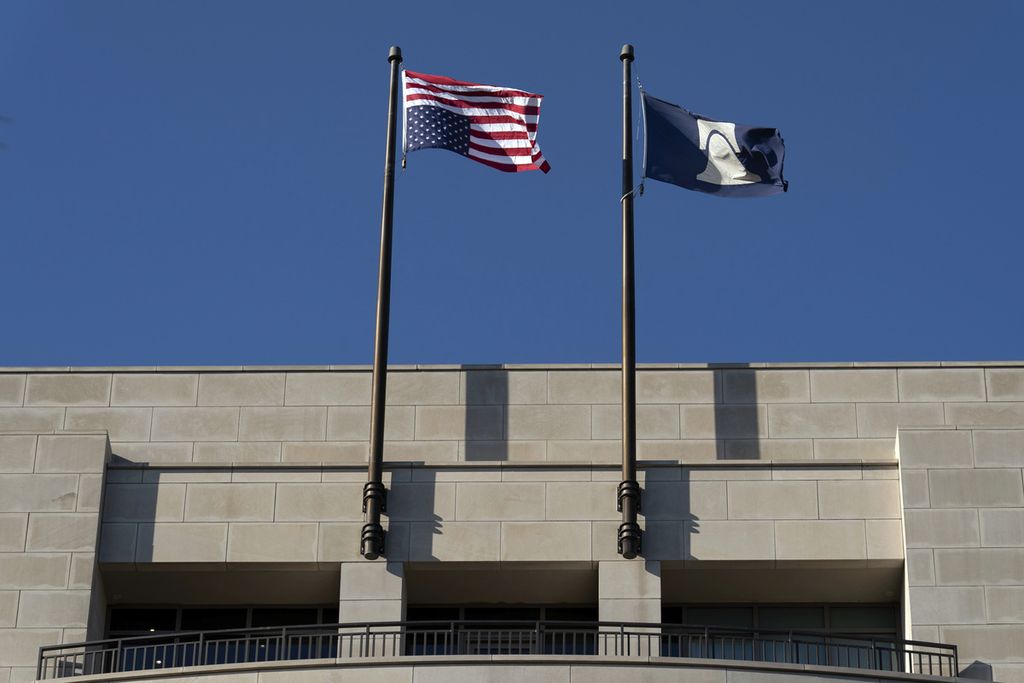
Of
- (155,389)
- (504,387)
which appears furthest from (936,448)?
(155,389)

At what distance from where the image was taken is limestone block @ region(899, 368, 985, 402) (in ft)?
148

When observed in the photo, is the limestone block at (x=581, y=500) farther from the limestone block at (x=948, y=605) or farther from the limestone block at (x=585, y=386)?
the limestone block at (x=948, y=605)

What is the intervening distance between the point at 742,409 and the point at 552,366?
151 inches

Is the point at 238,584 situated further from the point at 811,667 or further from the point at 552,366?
the point at 811,667

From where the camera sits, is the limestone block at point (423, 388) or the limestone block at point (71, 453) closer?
the limestone block at point (71, 453)

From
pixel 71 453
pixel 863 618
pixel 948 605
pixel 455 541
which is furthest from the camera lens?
pixel 863 618

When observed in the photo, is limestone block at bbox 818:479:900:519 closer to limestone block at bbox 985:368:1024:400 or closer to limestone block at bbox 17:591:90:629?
limestone block at bbox 985:368:1024:400

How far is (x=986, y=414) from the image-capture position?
4475 cm

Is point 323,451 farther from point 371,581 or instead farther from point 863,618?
point 863,618

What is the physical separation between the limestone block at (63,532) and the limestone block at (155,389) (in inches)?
143

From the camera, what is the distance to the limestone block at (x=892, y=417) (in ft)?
148

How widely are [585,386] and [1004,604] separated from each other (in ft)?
30.6

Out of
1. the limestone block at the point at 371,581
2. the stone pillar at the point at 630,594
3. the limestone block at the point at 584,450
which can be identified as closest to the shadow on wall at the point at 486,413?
the limestone block at the point at 584,450

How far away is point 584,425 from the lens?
149 feet
